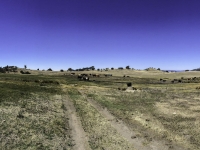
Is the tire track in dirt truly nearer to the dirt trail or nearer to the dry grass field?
the dry grass field

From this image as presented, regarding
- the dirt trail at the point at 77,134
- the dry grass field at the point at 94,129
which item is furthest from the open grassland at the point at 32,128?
the dirt trail at the point at 77,134

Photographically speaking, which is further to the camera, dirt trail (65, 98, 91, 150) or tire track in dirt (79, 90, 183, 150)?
tire track in dirt (79, 90, 183, 150)

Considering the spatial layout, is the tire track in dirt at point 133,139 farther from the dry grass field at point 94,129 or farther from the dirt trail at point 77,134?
the dirt trail at point 77,134

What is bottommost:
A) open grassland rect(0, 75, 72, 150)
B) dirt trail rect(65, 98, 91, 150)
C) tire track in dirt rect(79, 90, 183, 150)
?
tire track in dirt rect(79, 90, 183, 150)

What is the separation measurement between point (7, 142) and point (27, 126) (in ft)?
17.2

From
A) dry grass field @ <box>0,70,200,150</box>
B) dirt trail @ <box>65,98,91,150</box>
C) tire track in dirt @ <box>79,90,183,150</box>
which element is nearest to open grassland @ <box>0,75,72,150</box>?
dry grass field @ <box>0,70,200,150</box>

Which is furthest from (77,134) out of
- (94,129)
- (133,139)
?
(133,139)

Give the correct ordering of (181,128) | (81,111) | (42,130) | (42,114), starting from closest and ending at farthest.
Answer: (42,130)
(181,128)
(42,114)
(81,111)

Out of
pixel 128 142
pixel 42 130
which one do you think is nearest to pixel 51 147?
pixel 42 130

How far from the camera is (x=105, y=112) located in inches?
1597

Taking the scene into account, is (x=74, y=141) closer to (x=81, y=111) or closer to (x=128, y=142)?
(x=128, y=142)

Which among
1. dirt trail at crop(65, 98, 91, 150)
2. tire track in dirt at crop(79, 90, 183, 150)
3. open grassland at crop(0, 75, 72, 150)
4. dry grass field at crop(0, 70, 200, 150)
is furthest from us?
tire track in dirt at crop(79, 90, 183, 150)

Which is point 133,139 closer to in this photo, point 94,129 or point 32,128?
point 94,129

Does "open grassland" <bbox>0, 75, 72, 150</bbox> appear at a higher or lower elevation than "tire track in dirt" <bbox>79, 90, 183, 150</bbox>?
higher
